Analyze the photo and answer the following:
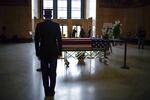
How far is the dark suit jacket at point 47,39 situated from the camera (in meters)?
6.63

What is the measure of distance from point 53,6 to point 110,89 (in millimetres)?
30192

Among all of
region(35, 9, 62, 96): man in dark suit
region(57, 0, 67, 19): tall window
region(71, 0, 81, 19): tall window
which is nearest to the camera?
region(35, 9, 62, 96): man in dark suit

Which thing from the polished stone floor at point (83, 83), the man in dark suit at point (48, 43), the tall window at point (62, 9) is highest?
the tall window at point (62, 9)

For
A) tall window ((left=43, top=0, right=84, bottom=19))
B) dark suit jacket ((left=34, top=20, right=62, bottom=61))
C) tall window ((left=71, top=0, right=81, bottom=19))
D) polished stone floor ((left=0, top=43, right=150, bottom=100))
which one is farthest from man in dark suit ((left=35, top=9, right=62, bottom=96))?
tall window ((left=71, top=0, right=81, bottom=19))

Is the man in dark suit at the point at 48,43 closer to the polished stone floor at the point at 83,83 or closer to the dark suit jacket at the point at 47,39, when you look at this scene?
the dark suit jacket at the point at 47,39

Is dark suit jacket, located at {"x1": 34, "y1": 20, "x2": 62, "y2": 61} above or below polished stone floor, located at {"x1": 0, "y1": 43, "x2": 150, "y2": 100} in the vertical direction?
above

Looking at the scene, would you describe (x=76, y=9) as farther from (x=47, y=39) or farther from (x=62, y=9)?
(x=47, y=39)

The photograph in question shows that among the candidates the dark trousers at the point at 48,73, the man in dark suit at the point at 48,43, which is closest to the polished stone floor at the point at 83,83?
the dark trousers at the point at 48,73

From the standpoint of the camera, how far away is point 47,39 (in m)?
6.65

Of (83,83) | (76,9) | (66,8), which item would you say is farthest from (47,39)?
(76,9)

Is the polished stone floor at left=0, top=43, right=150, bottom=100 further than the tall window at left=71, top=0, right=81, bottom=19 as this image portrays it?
No

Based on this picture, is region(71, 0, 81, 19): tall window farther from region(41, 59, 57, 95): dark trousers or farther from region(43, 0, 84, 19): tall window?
region(41, 59, 57, 95): dark trousers

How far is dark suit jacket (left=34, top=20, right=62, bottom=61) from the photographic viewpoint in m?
6.63

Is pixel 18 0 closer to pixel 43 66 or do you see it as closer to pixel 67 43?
pixel 67 43
